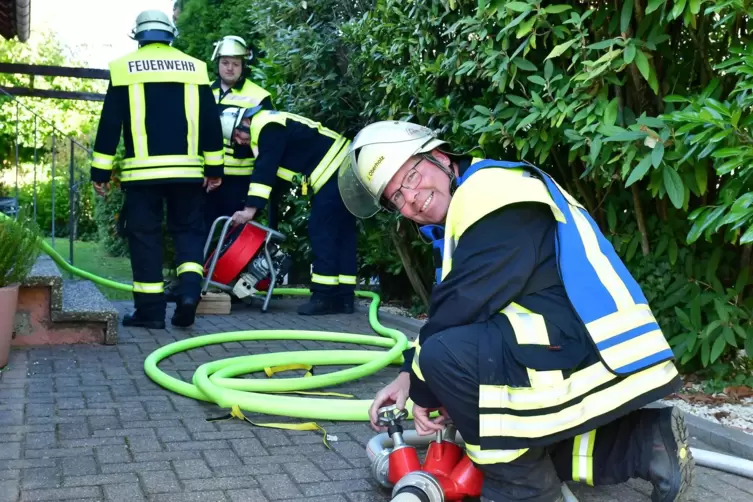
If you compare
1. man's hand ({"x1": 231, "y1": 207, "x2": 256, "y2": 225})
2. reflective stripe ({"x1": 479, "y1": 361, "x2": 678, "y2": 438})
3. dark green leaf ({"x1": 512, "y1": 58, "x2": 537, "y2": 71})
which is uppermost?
dark green leaf ({"x1": 512, "y1": 58, "x2": 537, "y2": 71})

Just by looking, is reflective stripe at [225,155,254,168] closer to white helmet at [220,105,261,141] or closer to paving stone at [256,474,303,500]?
white helmet at [220,105,261,141]

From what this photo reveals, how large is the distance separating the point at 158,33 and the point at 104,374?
8.54 feet

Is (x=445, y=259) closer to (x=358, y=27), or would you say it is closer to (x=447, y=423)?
(x=447, y=423)

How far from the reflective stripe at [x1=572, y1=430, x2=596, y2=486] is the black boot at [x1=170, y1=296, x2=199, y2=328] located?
12.7 ft

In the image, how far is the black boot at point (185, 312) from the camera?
6.00m

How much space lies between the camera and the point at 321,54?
7348mm

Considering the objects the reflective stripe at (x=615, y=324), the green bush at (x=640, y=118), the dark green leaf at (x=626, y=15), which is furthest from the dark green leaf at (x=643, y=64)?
the reflective stripe at (x=615, y=324)

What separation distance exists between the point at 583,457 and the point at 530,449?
0.26 m

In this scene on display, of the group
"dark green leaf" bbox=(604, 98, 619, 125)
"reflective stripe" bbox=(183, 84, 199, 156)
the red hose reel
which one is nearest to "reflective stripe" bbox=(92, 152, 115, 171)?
"reflective stripe" bbox=(183, 84, 199, 156)

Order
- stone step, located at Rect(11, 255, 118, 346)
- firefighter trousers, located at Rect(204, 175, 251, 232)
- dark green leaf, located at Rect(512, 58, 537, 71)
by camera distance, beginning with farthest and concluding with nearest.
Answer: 1. firefighter trousers, located at Rect(204, 175, 251, 232)
2. stone step, located at Rect(11, 255, 118, 346)
3. dark green leaf, located at Rect(512, 58, 537, 71)

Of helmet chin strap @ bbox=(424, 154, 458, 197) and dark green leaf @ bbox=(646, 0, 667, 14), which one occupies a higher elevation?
dark green leaf @ bbox=(646, 0, 667, 14)

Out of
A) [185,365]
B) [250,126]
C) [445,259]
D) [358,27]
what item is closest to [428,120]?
[358,27]

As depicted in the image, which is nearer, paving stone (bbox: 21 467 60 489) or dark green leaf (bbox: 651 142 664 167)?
paving stone (bbox: 21 467 60 489)

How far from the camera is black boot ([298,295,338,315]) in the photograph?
6.88 meters
